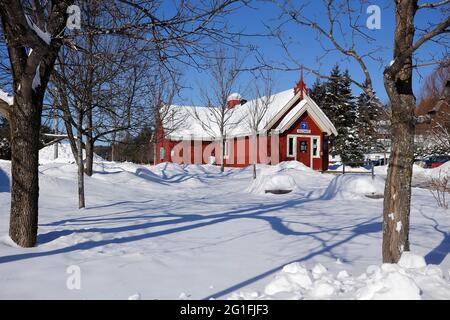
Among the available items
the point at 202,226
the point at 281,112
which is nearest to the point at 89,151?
the point at 202,226

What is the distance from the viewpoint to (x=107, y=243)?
559 centimetres

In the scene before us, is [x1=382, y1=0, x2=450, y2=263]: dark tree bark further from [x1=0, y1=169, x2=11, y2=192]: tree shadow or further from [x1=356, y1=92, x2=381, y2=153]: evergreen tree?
[x1=0, y1=169, x2=11, y2=192]: tree shadow

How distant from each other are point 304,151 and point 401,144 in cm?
2262

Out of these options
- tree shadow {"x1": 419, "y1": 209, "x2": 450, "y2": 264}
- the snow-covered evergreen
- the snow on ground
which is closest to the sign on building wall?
the snow-covered evergreen

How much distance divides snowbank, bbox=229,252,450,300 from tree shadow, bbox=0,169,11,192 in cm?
903

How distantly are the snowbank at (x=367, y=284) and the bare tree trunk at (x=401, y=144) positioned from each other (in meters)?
0.24

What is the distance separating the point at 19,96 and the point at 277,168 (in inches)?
672

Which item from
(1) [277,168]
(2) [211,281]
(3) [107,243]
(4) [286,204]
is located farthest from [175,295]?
(1) [277,168]

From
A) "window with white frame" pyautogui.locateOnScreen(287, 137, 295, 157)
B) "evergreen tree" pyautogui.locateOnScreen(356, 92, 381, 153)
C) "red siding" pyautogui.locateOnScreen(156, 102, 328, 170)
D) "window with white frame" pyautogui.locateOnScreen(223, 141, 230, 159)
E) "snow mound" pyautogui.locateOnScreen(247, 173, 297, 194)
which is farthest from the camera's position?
"window with white frame" pyautogui.locateOnScreen(223, 141, 230, 159)

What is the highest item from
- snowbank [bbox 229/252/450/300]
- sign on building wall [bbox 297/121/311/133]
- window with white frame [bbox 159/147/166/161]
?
sign on building wall [bbox 297/121/311/133]

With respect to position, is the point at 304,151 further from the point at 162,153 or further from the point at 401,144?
the point at 401,144

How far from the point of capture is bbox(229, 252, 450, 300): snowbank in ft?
9.89

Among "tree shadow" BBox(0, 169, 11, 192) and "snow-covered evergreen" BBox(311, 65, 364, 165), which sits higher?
"snow-covered evergreen" BBox(311, 65, 364, 165)

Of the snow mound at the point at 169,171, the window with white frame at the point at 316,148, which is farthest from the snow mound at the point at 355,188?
the window with white frame at the point at 316,148
